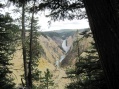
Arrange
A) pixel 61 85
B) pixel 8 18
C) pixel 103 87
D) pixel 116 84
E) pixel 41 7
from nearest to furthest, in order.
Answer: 1. pixel 116 84
2. pixel 41 7
3. pixel 103 87
4. pixel 8 18
5. pixel 61 85

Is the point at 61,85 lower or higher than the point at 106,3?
lower

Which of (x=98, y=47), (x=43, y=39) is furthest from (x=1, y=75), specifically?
A: (x=43, y=39)

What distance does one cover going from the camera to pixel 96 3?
6.79 feet

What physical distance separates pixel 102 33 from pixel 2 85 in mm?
13476

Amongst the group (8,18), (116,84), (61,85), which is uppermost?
(8,18)

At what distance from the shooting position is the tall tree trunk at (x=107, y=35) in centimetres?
197

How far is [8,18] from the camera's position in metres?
14.2

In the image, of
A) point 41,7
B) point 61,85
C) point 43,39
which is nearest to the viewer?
point 41,7

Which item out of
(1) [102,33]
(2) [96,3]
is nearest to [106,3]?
(2) [96,3]

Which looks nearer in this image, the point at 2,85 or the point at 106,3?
the point at 106,3

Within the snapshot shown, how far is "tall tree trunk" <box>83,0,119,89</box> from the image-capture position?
6.46 feet

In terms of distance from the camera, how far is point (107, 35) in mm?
1997

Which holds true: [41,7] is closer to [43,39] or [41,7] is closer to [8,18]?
[8,18]

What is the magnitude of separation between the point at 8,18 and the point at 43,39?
101455 mm
